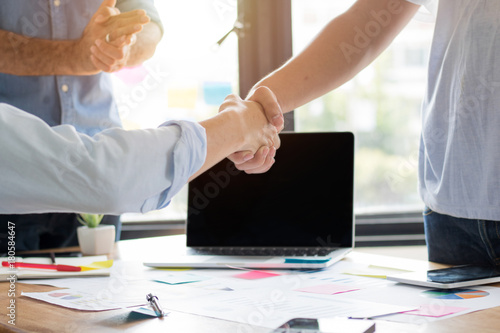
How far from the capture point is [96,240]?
4.96 feet

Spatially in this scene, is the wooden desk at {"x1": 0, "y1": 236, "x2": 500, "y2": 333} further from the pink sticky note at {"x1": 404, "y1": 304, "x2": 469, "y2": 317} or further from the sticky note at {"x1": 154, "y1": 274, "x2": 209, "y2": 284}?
the sticky note at {"x1": 154, "y1": 274, "x2": 209, "y2": 284}

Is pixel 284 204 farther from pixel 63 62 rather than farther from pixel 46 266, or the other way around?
pixel 63 62

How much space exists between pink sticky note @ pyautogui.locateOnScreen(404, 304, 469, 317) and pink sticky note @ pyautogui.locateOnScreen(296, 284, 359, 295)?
0.54 ft

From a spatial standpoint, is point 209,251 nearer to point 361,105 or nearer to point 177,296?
point 177,296

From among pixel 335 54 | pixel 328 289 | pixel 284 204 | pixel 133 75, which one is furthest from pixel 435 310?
pixel 133 75

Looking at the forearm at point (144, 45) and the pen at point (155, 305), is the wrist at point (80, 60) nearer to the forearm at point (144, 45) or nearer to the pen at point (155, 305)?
the forearm at point (144, 45)

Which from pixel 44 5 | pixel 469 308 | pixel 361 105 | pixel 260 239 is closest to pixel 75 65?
pixel 44 5

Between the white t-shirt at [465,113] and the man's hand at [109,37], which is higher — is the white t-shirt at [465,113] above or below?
below

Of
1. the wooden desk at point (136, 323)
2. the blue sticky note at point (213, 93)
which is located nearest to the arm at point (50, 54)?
the blue sticky note at point (213, 93)

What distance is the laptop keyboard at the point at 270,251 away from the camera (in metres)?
1.34

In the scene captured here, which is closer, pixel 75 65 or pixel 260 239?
pixel 260 239

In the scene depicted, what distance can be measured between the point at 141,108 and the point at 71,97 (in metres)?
0.50

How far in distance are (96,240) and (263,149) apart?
1.77ft

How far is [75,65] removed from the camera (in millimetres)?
1717
